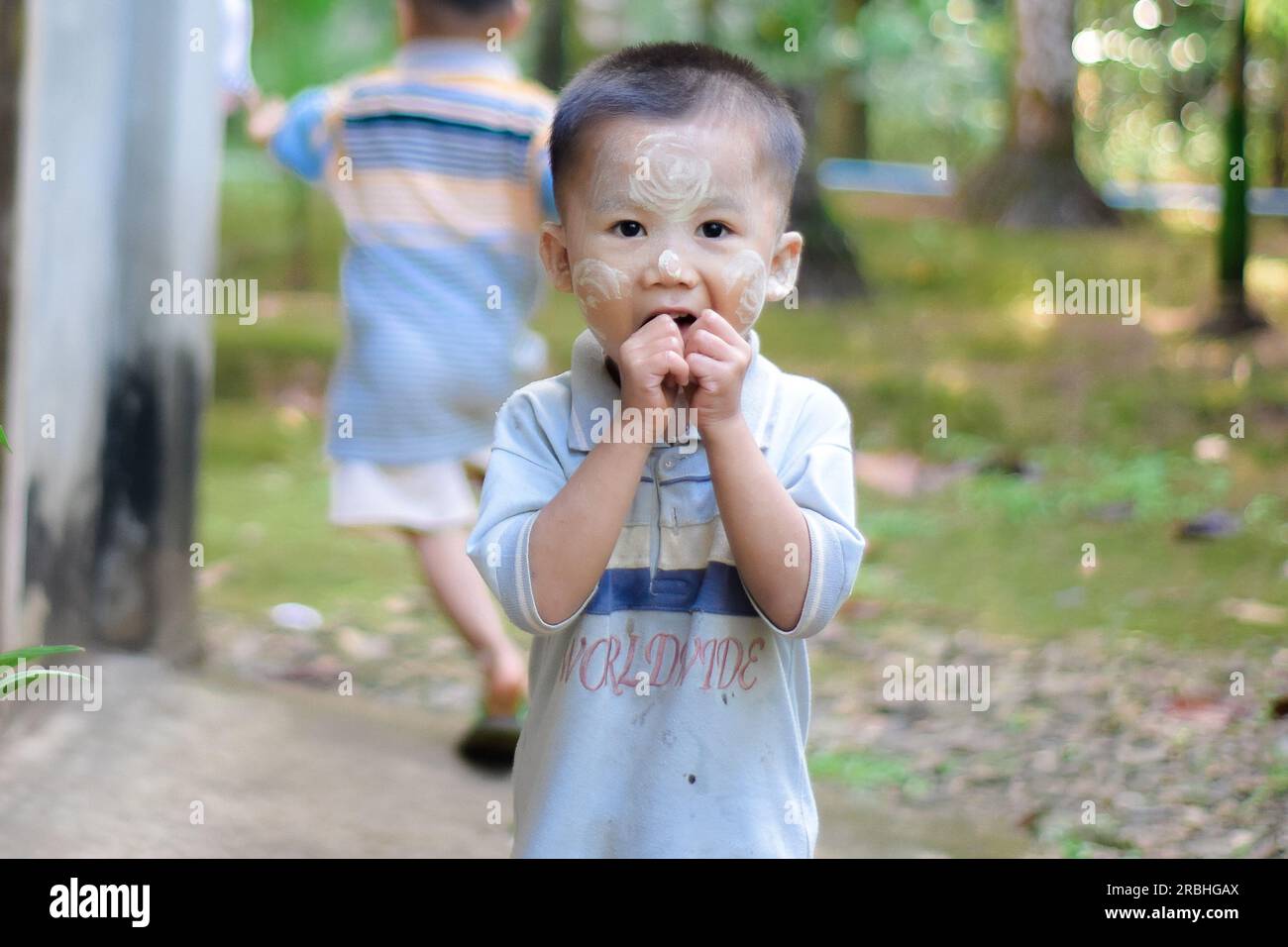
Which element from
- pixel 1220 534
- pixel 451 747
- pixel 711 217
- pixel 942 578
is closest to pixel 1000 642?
pixel 942 578

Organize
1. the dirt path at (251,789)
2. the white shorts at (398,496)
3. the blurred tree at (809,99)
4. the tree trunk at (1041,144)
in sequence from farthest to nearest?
the tree trunk at (1041,144) → the blurred tree at (809,99) → the white shorts at (398,496) → the dirt path at (251,789)

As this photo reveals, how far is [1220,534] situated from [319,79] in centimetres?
501

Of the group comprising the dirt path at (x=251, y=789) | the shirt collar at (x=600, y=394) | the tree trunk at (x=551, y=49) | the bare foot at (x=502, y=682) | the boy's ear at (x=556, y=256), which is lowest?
the dirt path at (x=251, y=789)

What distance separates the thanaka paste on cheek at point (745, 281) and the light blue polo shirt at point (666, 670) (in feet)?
0.42

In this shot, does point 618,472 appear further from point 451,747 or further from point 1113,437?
point 1113,437

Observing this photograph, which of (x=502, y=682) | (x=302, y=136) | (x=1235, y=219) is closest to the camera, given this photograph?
(x=502, y=682)

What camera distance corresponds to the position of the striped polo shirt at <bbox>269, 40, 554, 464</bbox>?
3.57 metres

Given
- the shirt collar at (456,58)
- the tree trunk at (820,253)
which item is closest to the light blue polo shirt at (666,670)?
the shirt collar at (456,58)

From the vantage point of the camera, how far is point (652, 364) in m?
1.74

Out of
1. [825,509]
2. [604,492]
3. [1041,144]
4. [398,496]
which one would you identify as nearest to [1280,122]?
[1041,144]

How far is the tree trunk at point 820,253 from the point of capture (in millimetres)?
8039

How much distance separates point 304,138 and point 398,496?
3.02 ft

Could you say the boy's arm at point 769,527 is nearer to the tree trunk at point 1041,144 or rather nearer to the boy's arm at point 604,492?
the boy's arm at point 604,492

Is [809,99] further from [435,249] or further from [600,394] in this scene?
[600,394]
